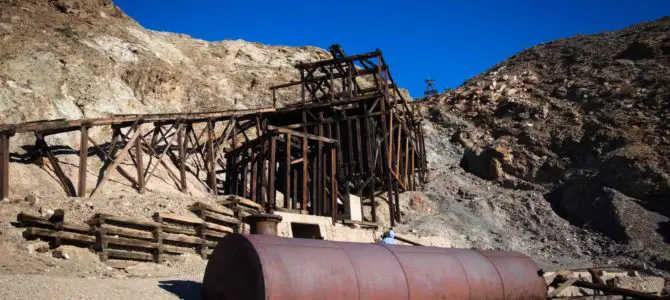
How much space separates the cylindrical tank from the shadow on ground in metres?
0.83

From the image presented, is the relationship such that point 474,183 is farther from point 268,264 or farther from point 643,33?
point 643,33

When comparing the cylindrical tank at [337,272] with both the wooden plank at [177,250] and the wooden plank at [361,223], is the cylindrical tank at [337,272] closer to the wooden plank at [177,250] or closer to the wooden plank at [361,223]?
the wooden plank at [177,250]

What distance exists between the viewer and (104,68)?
23.5 meters

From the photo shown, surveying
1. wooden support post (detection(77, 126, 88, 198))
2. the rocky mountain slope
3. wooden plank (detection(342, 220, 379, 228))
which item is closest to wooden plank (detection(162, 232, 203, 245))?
the rocky mountain slope

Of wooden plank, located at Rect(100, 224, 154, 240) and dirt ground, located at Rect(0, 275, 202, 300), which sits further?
wooden plank, located at Rect(100, 224, 154, 240)

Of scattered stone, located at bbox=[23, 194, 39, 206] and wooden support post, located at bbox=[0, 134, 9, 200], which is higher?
wooden support post, located at bbox=[0, 134, 9, 200]

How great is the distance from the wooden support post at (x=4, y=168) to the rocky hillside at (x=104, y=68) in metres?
5.44

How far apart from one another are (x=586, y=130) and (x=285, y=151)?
16923 mm

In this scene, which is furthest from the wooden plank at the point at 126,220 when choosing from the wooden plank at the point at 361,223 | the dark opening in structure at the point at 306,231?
the wooden plank at the point at 361,223

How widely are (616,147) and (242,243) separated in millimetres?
22334

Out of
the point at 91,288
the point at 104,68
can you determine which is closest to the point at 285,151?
the point at 91,288

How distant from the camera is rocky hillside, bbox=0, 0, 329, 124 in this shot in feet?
65.2

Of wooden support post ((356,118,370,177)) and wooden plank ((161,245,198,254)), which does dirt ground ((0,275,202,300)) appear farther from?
wooden support post ((356,118,370,177))

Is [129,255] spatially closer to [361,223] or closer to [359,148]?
[361,223]
